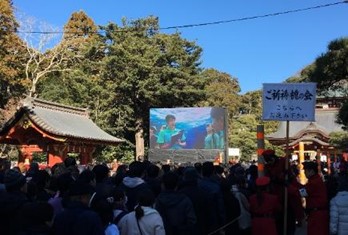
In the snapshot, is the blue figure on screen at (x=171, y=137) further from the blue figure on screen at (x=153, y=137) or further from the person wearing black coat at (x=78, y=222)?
the person wearing black coat at (x=78, y=222)

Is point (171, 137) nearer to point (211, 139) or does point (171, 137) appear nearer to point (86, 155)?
point (211, 139)

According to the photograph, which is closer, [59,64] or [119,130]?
[119,130]

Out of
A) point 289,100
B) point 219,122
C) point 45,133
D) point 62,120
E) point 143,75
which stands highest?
point 143,75

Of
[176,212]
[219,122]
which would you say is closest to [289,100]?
[176,212]

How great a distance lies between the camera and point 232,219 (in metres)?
6.84

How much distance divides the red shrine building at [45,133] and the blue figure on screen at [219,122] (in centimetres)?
1063

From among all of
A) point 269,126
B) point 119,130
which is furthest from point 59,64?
point 269,126

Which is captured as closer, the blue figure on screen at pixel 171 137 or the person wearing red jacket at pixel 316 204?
the person wearing red jacket at pixel 316 204

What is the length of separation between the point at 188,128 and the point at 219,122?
2140 mm

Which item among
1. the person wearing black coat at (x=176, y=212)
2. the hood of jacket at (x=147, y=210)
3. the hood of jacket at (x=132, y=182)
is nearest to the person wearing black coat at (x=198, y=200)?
the person wearing black coat at (x=176, y=212)

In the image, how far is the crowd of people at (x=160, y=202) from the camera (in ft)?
13.3

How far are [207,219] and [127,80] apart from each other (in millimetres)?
26228

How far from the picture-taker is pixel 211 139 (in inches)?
1171

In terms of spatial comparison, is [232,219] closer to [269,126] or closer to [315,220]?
[315,220]
